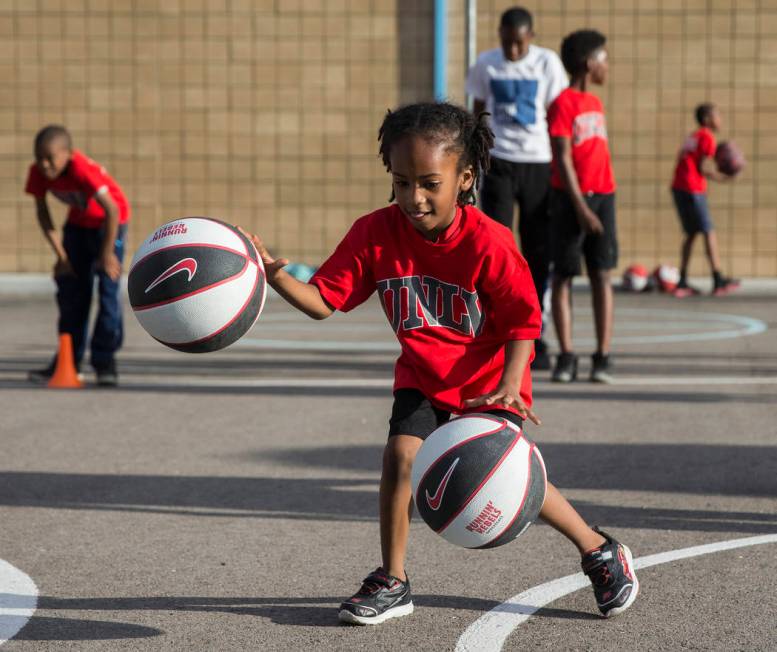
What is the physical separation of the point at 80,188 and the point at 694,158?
30.9ft

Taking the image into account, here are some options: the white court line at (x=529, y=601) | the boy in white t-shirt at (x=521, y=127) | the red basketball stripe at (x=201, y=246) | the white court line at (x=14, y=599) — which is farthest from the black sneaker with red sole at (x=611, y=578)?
the boy in white t-shirt at (x=521, y=127)

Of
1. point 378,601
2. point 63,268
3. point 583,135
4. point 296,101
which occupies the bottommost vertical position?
point 378,601

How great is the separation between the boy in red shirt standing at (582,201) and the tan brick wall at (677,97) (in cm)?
994

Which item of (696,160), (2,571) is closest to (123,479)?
(2,571)

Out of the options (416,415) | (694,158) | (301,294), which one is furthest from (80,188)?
(694,158)

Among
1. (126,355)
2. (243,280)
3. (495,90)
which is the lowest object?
(126,355)

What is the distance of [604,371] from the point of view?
30.7ft

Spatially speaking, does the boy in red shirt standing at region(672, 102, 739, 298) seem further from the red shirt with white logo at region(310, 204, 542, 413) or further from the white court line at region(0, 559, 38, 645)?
the white court line at region(0, 559, 38, 645)

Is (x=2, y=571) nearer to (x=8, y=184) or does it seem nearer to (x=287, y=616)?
(x=287, y=616)

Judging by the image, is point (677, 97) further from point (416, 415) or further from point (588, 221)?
point (416, 415)

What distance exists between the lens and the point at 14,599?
4.46m

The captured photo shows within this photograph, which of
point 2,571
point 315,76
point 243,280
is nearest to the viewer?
point 243,280

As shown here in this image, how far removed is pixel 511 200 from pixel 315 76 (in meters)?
10.3

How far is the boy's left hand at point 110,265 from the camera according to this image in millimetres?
9352
